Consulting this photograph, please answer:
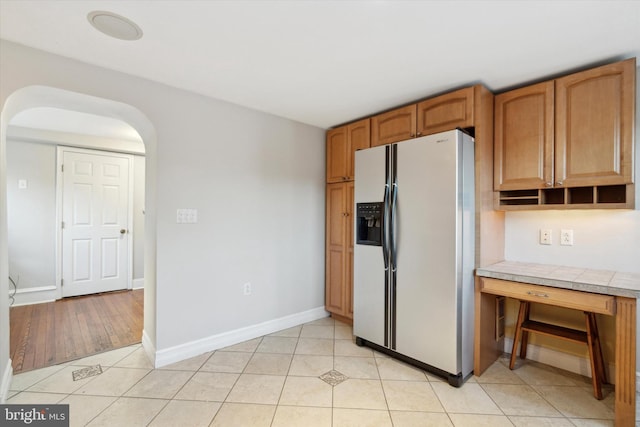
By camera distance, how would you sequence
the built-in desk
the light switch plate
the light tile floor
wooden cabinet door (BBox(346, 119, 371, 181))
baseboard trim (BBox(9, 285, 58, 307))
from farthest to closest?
baseboard trim (BBox(9, 285, 58, 307))
wooden cabinet door (BBox(346, 119, 371, 181))
the light switch plate
the light tile floor
the built-in desk

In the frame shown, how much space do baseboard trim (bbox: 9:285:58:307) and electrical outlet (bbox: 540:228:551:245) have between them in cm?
563

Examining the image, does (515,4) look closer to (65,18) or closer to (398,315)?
(398,315)

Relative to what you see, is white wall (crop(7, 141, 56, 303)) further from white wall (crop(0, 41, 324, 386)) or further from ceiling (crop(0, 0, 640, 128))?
ceiling (crop(0, 0, 640, 128))

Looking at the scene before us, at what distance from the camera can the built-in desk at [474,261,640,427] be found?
5.19 feet

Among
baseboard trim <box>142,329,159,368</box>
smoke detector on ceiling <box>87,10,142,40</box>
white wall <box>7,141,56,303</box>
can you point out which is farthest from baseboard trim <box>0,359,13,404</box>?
white wall <box>7,141,56,303</box>

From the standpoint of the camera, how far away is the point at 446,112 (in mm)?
2283

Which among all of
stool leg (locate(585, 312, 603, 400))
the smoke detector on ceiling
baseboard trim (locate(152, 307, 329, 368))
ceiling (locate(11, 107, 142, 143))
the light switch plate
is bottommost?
baseboard trim (locate(152, 307, 329, 368))

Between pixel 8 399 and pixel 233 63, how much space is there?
2.57 metres

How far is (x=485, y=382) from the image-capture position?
6.82ft

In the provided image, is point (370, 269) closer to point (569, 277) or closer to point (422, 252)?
point (422, 252)

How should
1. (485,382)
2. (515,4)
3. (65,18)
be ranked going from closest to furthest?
(515,4) < (65,18) < (485,382)

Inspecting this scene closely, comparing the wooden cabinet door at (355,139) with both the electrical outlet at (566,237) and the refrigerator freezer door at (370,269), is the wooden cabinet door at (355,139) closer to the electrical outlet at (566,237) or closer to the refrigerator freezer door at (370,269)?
the refrigerator freezer door at (370,269)

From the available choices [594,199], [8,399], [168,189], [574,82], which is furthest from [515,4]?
[8,399]

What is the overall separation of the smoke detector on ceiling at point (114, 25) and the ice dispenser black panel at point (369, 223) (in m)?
1.95
